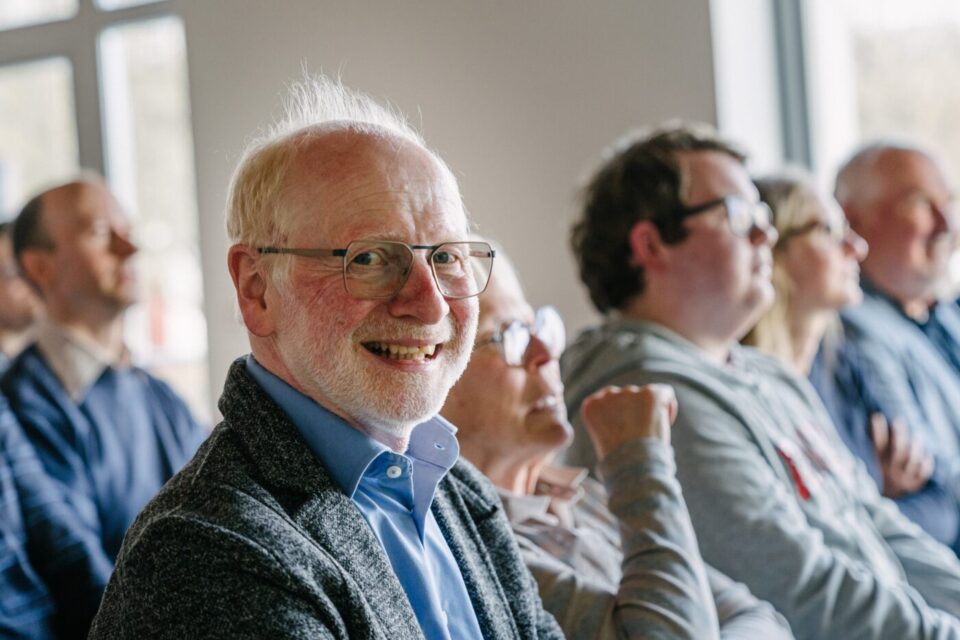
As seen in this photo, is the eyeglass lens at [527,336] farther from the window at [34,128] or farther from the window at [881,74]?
the window at [34,128]

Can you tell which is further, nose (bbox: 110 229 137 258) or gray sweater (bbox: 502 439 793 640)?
nose (bbox: 110 229 137 258)

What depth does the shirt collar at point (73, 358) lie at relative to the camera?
2889 mm

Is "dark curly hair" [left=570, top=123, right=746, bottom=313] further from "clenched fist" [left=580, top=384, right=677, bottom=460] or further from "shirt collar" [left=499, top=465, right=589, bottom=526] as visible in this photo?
"clenched fist" [left=580, top=384, right=677, bottom=460]

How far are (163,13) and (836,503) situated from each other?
11.9 ft

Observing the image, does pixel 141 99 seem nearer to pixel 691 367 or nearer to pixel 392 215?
pixel 691 367

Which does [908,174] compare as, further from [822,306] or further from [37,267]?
[37,267]

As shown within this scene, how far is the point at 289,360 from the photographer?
1.13m

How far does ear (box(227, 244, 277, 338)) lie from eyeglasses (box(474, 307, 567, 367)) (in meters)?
0.60

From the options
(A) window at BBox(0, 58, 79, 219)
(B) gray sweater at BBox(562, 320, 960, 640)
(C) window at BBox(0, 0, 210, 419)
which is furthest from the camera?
(A) window at BBox(0, 58, 79, 219)

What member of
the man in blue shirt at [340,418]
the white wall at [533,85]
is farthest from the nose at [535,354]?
the white wall at [533,85]

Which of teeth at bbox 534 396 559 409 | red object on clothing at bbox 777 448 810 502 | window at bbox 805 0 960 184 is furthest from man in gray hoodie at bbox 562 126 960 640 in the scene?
window at bbox 805 0 960 184

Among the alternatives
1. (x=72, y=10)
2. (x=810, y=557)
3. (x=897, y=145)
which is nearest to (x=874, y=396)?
(x=897, y=145)

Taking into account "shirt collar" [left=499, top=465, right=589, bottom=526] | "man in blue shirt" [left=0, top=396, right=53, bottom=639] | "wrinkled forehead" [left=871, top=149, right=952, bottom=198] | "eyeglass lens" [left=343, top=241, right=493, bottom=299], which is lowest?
"man in blue shirt" [left=0, top=396, right=53, bottom=639]

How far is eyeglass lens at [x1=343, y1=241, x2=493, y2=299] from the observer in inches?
44.1
